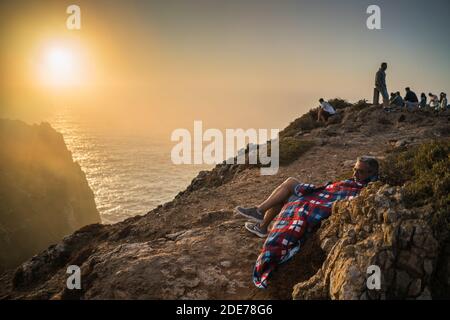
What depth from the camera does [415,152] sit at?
9562 mm

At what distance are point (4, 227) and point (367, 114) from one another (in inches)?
2927

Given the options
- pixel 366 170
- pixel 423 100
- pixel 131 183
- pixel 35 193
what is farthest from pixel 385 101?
pixel 131 183

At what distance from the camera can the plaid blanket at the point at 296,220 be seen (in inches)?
262

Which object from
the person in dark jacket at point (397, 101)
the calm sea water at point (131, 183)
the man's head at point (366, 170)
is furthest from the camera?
the calm sea water at point (131, 183)

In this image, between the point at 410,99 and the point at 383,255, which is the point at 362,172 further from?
the point at 410,99

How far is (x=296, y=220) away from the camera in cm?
712

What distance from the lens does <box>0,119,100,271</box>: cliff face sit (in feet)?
236

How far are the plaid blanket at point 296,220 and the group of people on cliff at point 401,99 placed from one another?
67.9 ft

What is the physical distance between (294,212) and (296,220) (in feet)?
0.98
